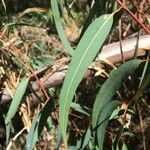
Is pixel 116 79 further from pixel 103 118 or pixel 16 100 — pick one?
pixel 16 100

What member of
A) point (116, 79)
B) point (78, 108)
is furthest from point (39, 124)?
point (116, 79)

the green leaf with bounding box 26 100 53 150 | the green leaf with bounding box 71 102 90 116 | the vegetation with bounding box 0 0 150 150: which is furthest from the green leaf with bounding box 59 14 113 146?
the green leaf with bounding box 71 102 90 116

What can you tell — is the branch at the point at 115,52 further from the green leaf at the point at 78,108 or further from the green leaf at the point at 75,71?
the green leaf at the point at 75,71

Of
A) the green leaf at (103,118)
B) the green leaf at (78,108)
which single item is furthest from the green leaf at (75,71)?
the green leaf at (78,108)

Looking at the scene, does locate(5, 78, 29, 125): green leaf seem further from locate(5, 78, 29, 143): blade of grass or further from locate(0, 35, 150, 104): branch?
locate(0, 35, 150, 104): branch

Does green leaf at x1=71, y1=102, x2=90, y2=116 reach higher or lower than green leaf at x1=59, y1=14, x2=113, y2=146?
lower

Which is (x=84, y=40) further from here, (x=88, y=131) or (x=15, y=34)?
(x=15, y=34)

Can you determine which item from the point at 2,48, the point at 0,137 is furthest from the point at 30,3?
the point at 2,48

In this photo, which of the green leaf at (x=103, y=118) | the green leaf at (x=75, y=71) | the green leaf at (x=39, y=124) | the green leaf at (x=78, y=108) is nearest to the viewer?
the green leaf at (x=75, y=71)

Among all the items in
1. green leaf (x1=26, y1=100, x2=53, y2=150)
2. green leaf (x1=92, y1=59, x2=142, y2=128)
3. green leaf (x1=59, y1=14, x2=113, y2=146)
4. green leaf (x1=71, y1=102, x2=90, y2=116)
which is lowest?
green leaf (x1=71, y1=102, x2=90, y2=116)
